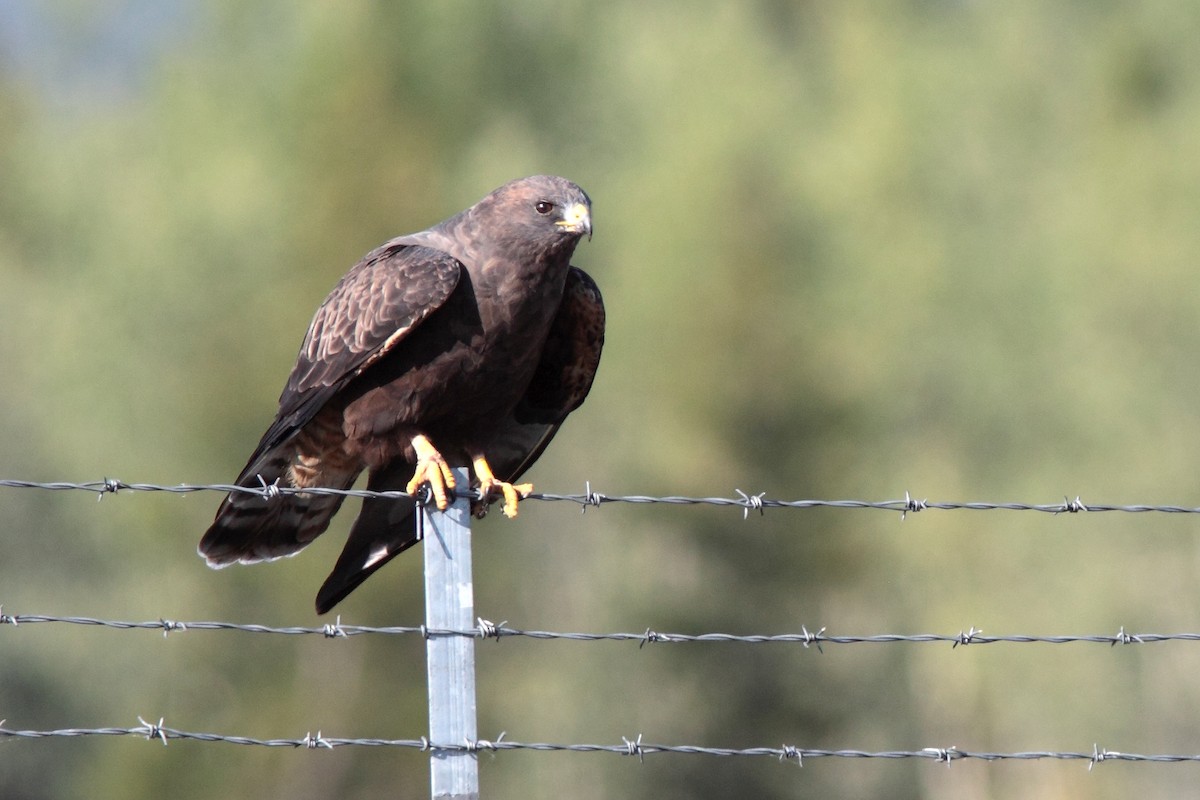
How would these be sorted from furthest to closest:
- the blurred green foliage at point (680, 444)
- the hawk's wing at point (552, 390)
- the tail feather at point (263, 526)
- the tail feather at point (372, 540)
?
1. the blurred green foliage at point (680, 444)
2. the hawk's wing at point (552, 390)
3. the tail feather at point (263, 526)
4. the tail feather at point (372, 540)

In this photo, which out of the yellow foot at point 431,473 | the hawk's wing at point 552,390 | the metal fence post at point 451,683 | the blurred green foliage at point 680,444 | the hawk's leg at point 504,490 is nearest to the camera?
the metal fence post at point 451,683

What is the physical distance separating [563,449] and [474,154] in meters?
4.84

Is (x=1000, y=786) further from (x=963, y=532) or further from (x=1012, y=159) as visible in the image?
(x=1012, y=159)

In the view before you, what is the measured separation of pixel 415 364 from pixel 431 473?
809 millimetres

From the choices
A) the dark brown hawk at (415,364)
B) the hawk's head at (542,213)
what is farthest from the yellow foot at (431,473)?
the hawk's head at (542,213)

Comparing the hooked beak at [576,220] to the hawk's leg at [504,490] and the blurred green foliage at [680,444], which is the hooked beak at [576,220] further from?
the blurred green foliage at [680,444]

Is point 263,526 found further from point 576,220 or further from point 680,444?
point 680,444

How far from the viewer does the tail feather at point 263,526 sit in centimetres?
599

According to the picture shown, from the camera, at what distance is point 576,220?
240 inches

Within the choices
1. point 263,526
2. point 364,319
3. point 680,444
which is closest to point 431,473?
point 364,319

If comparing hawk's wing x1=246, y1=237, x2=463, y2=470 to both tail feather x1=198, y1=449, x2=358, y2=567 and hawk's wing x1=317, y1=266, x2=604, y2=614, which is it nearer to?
tail feather x1=198, y1=449, x2=358, y2=567

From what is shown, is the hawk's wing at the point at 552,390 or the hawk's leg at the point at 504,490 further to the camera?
the hawk's wing at the point at 552,390

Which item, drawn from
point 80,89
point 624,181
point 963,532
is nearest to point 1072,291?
point 963,532

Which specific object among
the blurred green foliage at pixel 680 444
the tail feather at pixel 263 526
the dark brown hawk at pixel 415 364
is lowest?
the tail feather at pixel 263 526
